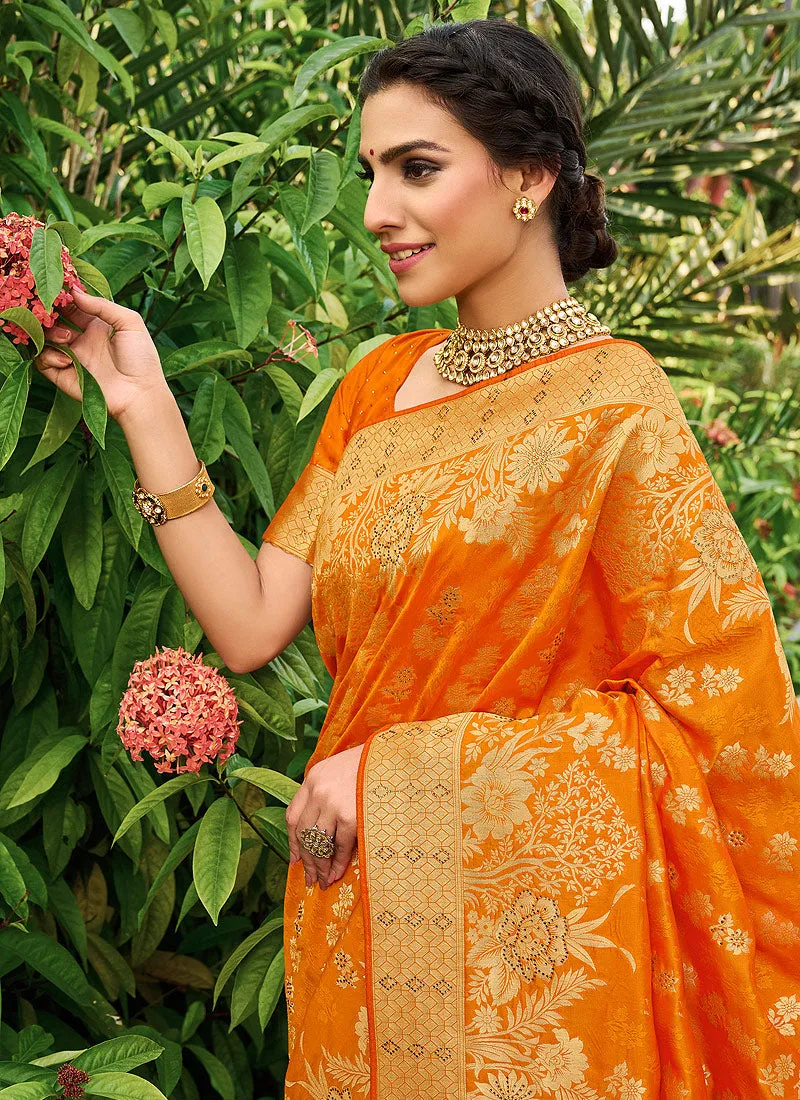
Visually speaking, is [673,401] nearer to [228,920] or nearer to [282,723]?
[282,723]

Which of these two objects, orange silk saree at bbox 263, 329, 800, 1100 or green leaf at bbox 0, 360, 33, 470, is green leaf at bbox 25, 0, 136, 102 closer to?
green leaf at bbox 0, 360, 33, 470

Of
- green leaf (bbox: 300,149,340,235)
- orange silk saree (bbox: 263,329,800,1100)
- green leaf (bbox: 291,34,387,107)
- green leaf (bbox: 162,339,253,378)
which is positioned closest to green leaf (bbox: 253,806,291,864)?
orange silk saree (bbox: 263,329,800,1100)

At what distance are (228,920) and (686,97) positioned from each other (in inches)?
74.8

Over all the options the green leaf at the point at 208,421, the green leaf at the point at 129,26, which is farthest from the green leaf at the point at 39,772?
the green leaf at the point at 129,26

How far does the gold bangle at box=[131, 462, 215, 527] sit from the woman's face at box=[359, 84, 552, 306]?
0.90 feet

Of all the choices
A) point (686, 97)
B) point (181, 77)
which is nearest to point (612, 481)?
point (181, 77)

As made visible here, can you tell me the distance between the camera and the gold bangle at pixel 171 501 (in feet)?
3.54

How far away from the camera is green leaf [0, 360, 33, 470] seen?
101cm

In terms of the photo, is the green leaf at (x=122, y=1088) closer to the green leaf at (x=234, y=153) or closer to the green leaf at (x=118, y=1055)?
the green leaf at (x=118, y=1055)

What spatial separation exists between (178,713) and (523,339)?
0.48 metres

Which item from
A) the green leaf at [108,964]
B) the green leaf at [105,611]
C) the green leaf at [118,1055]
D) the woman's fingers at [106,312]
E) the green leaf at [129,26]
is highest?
the green leaf at [129,26]

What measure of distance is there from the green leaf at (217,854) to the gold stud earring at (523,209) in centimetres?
64

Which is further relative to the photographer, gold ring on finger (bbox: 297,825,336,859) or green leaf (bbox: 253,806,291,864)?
green leaf (bbox: 253,806,291,864)

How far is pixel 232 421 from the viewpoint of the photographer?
124 cm
